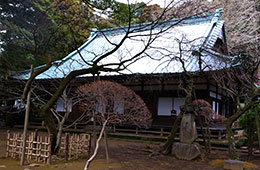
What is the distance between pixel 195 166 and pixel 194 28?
10892mm

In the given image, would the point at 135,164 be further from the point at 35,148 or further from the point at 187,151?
the point at 35,148

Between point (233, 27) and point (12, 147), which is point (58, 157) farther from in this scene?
point (233, 27)

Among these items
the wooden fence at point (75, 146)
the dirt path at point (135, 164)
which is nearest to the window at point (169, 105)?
the dirt path at point (135, 164)

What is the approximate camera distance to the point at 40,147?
6.49 meters

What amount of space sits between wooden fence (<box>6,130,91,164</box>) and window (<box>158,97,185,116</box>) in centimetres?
645

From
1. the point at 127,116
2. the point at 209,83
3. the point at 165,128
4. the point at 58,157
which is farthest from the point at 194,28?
the point at 58,157

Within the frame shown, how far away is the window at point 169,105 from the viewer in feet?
43.0

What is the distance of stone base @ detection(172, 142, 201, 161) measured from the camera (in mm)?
7965

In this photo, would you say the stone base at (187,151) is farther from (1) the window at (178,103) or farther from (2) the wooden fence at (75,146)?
(1) the window at (178,103)

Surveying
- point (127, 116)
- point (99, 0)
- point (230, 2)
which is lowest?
point (127, 116)

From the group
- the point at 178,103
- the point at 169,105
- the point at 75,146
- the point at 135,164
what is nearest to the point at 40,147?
the point at 75,146

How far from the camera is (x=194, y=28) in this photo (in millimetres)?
15750

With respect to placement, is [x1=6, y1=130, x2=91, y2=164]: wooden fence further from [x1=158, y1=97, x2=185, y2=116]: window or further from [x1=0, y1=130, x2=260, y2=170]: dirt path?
[x1=158, y1=97, x2=185, y2=116]: window

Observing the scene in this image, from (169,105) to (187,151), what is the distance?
17.6 ft
